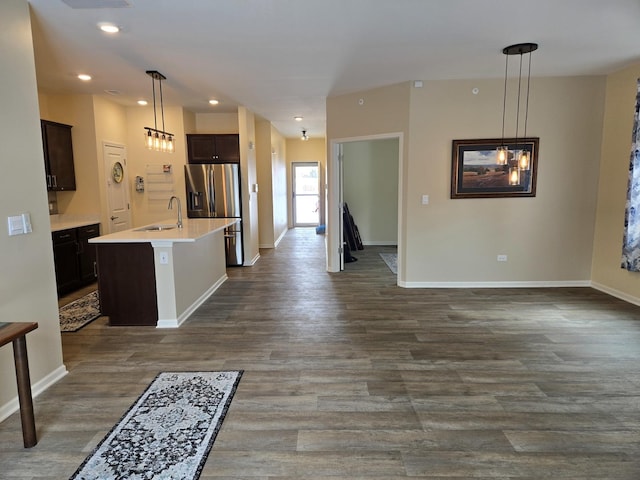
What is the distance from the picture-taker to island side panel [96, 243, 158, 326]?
3852mm

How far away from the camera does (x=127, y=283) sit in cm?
392

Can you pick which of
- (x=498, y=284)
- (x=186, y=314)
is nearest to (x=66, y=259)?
(x=186, y=314)

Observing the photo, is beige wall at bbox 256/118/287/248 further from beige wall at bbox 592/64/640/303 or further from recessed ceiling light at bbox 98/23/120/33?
beige wall at bbox 592/64/640/303

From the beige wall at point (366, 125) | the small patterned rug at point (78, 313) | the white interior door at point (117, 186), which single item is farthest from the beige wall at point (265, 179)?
the small patterned rug at point (78, 313)

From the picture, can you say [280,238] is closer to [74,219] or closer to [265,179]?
[265,179]

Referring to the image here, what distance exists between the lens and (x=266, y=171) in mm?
8281

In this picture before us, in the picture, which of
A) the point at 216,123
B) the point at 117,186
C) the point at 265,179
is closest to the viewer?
the point at 117,186

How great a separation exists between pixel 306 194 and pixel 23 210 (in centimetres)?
980

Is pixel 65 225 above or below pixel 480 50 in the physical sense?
below

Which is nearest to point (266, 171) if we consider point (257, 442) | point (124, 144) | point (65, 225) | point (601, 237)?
point (124, 144)

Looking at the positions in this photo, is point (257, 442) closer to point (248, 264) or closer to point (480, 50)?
point (480, 50)

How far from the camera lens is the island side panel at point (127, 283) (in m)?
3.85

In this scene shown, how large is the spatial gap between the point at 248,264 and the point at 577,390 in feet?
17.4

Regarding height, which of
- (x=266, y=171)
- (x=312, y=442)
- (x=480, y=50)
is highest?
(x=480, y=50)
